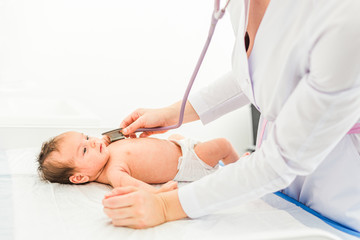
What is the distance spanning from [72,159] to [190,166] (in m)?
0.42

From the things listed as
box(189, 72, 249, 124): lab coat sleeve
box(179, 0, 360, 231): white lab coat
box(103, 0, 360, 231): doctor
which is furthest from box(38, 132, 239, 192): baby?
box(179, 0, 360, 231): white lab coat

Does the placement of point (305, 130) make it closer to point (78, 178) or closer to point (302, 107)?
point (302, 107)

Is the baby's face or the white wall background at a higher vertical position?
the white wall background

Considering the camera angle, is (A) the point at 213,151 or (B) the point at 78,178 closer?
(B) the point at 78,178

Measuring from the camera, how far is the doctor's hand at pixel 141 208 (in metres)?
0.84

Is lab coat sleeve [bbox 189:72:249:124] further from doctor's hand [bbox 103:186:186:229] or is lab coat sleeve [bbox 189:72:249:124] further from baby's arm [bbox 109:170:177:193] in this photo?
doctor's hand [bbox 103:186:186:229]

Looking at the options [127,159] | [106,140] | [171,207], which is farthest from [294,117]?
[106,140]

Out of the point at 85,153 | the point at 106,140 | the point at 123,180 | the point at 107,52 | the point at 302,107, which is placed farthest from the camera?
the point at 107,52

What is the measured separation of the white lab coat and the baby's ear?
1.57ft

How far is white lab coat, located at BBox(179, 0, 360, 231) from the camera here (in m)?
0.66

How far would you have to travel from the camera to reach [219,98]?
125 centimetres

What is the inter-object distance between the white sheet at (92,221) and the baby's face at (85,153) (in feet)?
0.36

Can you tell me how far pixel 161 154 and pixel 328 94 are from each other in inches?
31.4

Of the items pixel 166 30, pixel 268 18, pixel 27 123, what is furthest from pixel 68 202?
pixel 166 30
